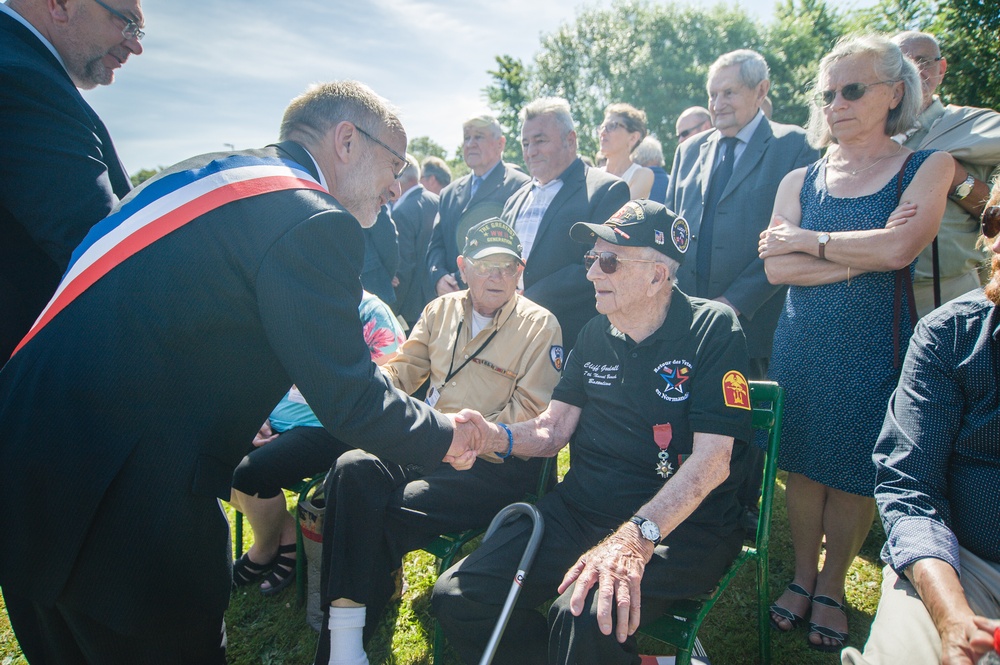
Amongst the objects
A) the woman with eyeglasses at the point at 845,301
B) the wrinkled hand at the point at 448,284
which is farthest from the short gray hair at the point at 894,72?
the wrinkled hand at the point at 448,284

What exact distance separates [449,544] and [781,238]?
231 centimetres

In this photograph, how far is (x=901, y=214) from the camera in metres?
2.55

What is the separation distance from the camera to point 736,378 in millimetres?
2363

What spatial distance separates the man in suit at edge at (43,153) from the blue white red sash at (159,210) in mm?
552

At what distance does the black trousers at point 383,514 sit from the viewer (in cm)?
267

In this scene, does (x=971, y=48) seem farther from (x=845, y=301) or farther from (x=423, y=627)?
(x=423, y=627)

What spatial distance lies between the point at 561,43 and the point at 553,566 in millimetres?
47727

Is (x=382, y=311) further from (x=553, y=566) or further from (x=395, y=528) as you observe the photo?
(x=553, y=566)

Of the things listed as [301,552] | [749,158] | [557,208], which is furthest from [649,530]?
[557,208]

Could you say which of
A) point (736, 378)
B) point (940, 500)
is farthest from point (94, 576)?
point (940, 500)

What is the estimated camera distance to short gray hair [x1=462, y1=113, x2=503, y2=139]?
568 cm

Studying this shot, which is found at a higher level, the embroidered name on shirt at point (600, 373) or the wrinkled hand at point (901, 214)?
the wrinkled hand at point (901, 214)

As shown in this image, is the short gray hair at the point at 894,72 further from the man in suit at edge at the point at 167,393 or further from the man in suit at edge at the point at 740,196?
the man in suit at edge at the point at 167,393

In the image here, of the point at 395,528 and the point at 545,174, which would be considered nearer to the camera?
the point at 395,528
